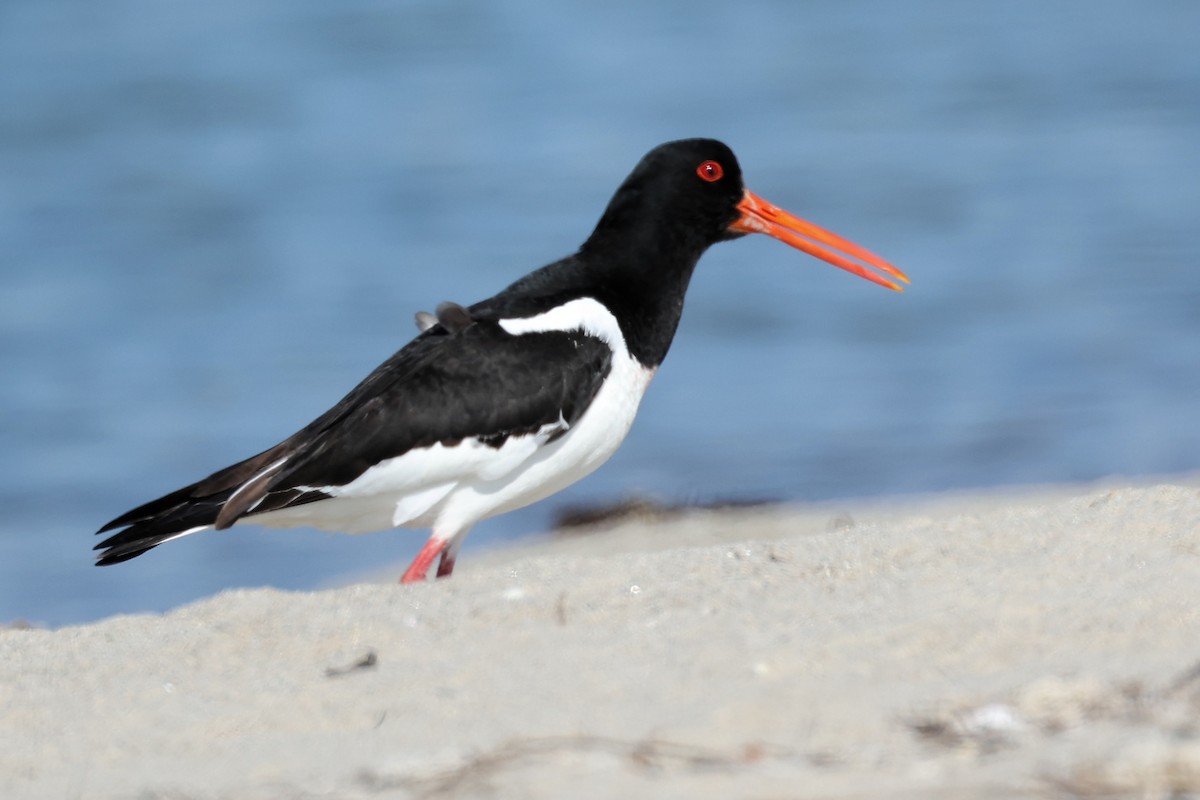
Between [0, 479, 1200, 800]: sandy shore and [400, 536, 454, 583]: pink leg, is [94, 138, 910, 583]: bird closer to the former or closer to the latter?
[400, 536, 454, 583]: pink leg

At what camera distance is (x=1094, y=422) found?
10.3 meters

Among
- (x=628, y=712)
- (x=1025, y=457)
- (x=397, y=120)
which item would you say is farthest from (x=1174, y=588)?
(x=397, y=120)

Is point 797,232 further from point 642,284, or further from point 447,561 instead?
point 447,561

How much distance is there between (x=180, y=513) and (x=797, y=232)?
8.92 feet

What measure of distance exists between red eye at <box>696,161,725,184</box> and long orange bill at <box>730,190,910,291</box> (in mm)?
185

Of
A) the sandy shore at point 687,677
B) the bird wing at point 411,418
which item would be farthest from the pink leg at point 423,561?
the sandy shore at point 687,677

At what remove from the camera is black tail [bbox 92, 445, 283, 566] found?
542 cm

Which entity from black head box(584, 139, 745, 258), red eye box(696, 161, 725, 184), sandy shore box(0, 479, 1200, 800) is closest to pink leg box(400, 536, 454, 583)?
sandy shore box(0, 479, 1200, 800)

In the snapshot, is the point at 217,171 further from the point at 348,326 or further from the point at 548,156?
the point at 348,326

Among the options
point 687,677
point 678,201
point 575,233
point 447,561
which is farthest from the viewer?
point 575,233

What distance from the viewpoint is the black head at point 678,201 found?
6199 mm

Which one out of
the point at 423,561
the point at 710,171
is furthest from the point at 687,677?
the point at 710,171

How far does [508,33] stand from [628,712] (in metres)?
17.5

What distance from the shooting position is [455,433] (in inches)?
216
